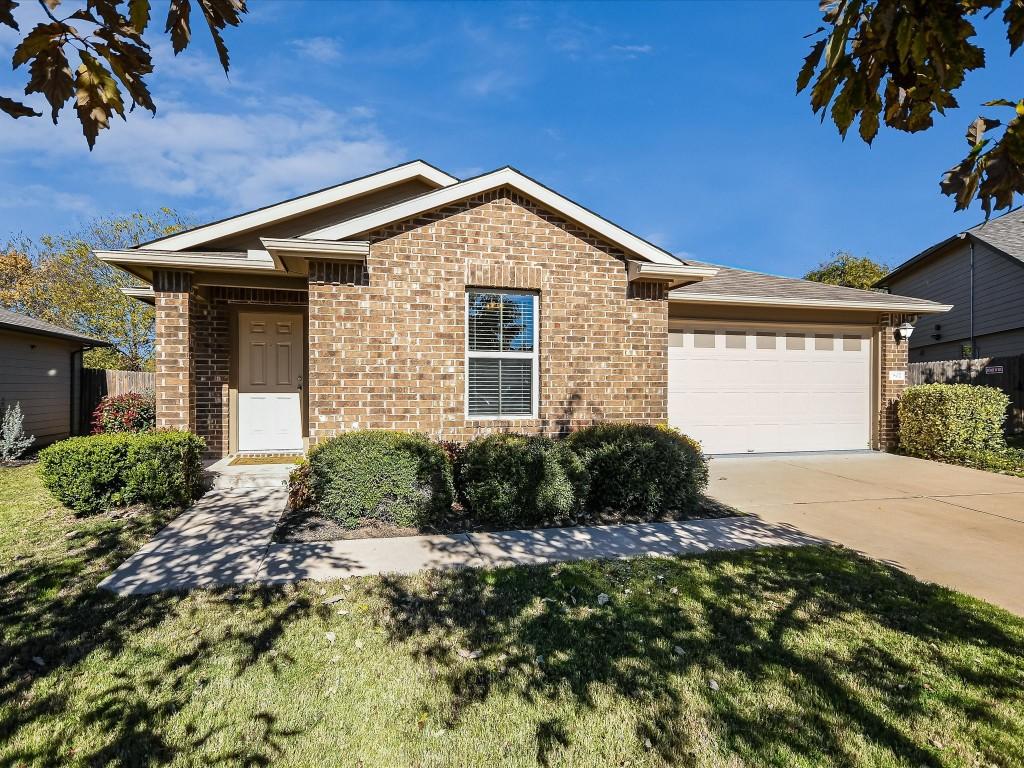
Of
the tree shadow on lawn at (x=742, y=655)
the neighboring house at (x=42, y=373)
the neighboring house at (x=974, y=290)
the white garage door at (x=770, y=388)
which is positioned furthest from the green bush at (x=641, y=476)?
the neighboring house at (x=974, y=290)

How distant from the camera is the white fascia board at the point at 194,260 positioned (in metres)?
7.16

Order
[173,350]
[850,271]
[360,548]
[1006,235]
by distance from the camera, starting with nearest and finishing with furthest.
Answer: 1. [360,548]
2. [173,350]
3. [1006,235]
4. [850,271]

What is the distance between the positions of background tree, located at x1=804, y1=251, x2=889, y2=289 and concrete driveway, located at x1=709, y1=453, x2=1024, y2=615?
18.0 m

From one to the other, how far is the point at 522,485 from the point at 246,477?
4401mm

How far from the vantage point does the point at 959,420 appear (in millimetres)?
9867

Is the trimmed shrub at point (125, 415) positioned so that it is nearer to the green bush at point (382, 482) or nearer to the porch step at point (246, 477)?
the porch step at point (246, 477)

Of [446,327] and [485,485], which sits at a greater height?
[446,327]

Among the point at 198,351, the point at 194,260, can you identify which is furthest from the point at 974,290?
the point at 198,351

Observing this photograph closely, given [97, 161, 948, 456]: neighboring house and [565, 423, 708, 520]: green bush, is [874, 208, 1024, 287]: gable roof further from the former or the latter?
[565, 423, 708, 520]: green bush

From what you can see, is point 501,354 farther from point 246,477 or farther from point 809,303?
point 809,303

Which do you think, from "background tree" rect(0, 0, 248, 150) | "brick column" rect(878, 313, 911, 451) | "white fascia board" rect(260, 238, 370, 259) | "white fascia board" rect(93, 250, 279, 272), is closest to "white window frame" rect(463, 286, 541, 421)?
"white fascia board" rect(260, 238, 370, 259)

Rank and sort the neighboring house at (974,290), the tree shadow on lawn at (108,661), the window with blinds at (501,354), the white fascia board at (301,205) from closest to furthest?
the tree shadow on lawn at (108,661), the window with blinds at (501,354), the white fascia board at (301,205), the neighboring house at (974,290)

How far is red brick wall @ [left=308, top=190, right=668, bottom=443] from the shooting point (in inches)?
266

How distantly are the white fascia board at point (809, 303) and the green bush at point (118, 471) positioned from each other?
856cm
